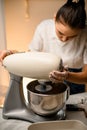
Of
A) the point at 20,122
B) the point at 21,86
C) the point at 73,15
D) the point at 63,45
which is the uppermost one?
the point at 73,15

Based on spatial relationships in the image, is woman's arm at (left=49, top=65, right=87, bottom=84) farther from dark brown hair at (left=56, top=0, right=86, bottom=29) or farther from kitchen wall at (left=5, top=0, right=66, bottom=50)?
kitchen wall at (left=5, top=0, right=66, bottom=50)

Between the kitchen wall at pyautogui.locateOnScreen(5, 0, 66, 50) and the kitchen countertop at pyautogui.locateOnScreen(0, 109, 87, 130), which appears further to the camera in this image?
the kitchen wall at pyautogui.locateOnScreen(5, 0, 66, 50)

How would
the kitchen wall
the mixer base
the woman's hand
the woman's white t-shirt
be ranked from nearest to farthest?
the woman's hand → the mixer base → the woman's white t-shirt → the kitchen wall

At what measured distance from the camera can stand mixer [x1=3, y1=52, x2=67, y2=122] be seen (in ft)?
2.63

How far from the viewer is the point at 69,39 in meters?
1.16

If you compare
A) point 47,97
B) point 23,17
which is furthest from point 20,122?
point 23,17

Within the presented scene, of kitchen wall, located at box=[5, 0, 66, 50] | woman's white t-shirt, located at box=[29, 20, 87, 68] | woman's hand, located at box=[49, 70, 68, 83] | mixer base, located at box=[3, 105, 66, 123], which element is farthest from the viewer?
kitchen wall, located at box=[5, 0, 66, 50]

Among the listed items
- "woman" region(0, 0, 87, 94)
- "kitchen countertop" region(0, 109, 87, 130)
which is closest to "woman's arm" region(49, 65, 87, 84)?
"woman" region(0, 0, 87, 94)

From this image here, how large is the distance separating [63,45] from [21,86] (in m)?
0.39

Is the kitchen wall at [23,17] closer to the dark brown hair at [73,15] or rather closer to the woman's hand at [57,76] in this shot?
the dark brown hair at [73,15]

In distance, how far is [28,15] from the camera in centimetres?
209

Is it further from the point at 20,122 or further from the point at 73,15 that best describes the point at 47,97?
the point at 73,15

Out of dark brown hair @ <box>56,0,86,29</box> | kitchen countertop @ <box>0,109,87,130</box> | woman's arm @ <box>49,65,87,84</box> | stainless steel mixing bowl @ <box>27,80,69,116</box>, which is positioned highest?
dark brown hair @ <box>56,0,86,29</box>

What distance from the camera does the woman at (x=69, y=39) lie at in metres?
0.98
